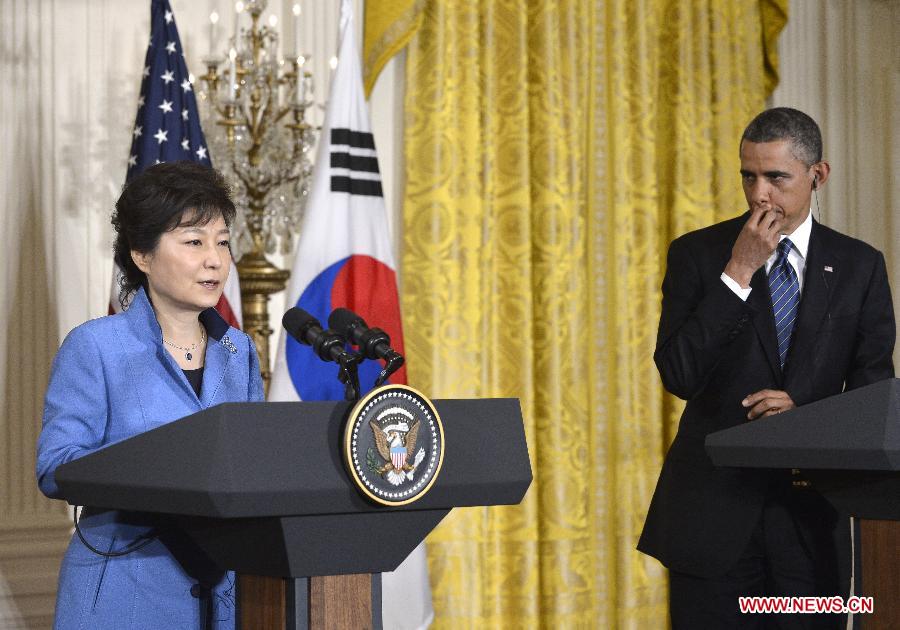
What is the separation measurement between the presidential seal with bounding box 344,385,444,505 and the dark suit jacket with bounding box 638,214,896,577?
118 centimetres

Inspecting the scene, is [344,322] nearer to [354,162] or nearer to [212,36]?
[354,162]

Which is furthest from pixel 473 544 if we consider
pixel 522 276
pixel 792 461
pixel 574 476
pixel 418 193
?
pixel 792 461

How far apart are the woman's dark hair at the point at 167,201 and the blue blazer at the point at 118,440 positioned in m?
0.16

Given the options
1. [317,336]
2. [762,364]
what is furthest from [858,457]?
[317,336]

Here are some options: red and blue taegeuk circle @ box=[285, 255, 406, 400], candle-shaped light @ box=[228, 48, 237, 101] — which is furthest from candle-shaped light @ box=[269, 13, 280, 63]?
red and blue taegeuk circle @ box=[285, 255, 406, 400]

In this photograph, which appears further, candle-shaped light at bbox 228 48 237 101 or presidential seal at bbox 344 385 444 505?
candle-shaped light at bbox 228 48 237 101

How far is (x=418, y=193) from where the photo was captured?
4578 mm

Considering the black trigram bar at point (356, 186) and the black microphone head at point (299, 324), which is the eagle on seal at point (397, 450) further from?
the black trigram bar at point (356, 186)

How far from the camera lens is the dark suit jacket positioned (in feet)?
8.47

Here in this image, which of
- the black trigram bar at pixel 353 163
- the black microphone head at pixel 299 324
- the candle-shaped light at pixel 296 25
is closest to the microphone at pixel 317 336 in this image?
the black microphone head at pixel 299 324

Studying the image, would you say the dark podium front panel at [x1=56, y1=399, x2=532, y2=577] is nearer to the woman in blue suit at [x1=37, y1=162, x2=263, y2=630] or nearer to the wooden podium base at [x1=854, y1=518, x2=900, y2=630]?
the woman in blue suit at [x1=37, y1=162, x2=263, y2=630]

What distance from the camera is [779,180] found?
106 inches

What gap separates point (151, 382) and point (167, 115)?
6.85 ft

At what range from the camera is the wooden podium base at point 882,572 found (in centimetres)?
218
